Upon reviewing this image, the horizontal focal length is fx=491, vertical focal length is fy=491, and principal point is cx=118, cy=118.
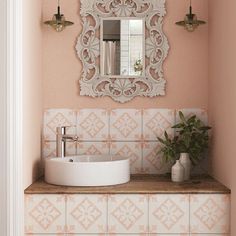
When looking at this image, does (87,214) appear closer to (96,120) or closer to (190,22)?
(96,120)

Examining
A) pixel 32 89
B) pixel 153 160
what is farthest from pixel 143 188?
pixel 32 89

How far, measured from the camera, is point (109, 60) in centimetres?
289

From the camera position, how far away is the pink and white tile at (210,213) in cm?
236

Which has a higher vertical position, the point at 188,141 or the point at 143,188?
the point at 188,141

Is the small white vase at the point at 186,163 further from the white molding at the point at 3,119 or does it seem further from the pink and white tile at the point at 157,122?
the white molding at the point at 3,119

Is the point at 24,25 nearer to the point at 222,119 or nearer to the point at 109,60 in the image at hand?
the point at 109,60

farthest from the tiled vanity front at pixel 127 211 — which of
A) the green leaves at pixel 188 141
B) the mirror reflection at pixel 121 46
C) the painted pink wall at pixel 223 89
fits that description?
the mirror reflection at pixel 121 46

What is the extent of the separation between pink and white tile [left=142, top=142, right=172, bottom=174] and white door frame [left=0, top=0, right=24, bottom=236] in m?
0.92

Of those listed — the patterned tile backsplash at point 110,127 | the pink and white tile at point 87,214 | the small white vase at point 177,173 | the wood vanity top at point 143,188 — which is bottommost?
the pink and white tile at point 87,214

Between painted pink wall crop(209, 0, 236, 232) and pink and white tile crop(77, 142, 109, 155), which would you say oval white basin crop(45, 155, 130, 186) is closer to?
pink and white tile crop(77, 142, 109, 155)

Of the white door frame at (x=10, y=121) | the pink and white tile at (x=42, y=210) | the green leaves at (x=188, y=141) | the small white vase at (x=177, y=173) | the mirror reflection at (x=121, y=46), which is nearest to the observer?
the white door frame at (x=10, y=121)

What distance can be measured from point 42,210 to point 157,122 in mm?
923

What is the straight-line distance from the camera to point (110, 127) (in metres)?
2.90

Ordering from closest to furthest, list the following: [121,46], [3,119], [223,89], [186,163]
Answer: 1. [3,119]
2. [223,89]
3. [186,163]
4. [121,46]
